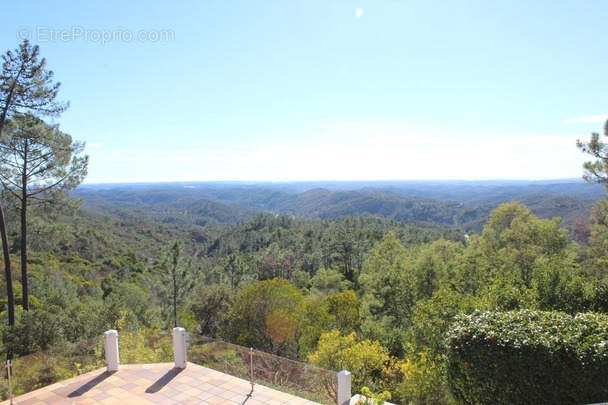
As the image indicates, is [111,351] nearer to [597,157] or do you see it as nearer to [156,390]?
[156,390]

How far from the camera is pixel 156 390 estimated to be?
7.69 meters

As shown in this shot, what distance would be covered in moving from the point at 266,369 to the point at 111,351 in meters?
3.68

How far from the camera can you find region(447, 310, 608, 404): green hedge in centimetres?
525

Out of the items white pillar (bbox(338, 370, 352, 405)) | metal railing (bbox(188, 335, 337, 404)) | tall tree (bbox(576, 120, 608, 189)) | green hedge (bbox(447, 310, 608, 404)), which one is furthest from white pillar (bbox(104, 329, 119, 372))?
tall tree (bbox(576, 120, 608, 189))

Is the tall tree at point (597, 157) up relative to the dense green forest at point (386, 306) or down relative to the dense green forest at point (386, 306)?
up

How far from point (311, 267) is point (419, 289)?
34.2 meters

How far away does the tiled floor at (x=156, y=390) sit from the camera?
724cm

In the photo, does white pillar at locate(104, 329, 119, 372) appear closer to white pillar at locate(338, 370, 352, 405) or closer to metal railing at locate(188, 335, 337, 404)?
metal railing at locate(188, 335, 337, 404)

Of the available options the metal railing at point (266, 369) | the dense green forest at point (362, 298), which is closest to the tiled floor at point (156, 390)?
the metal railing at point (266, 369)

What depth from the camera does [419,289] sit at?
22.2 metres

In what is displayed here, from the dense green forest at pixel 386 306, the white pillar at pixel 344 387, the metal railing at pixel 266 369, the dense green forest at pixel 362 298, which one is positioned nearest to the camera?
the dense green forest at pixel 386 306

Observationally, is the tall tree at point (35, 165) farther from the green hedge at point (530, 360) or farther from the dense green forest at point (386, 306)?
the green hedge at point (530, 360)

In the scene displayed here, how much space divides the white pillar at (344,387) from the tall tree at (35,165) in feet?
40.1

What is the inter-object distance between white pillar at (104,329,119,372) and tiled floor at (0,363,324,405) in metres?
0.17
